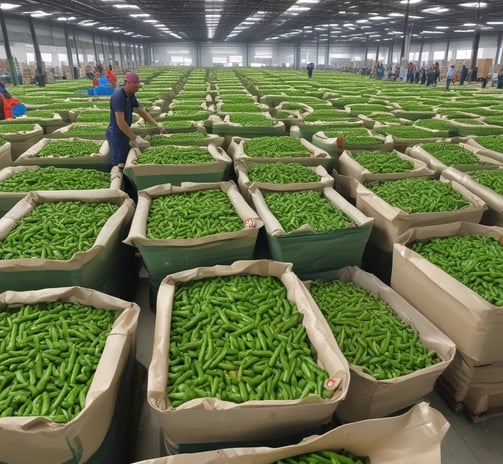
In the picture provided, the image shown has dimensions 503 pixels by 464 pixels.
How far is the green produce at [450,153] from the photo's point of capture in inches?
223

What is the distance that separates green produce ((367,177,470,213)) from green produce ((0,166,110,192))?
11.4 ft

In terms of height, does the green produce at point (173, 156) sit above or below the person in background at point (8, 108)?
below

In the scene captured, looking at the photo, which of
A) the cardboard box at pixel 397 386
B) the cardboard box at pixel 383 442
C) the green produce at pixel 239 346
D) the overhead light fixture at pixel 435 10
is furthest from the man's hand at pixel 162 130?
the overhead light fixture at pixel 435 10

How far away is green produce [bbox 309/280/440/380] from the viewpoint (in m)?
2.65

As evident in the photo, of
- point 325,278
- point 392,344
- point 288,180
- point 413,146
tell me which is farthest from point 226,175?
point 392,344

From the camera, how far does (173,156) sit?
547 centimetres

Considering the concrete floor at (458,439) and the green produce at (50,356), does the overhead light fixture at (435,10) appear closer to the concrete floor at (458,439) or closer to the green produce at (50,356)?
the concrete floor at (458,439)

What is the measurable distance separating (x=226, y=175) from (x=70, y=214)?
2604 millimetres

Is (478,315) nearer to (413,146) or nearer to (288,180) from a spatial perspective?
(288,180)

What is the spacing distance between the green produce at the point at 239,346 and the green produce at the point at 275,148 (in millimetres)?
3077

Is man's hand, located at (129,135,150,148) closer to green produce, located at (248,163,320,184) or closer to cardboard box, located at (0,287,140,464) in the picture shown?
green produce, located at (248,163,320,184)

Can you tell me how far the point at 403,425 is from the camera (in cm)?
212

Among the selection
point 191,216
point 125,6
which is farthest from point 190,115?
point 125,6

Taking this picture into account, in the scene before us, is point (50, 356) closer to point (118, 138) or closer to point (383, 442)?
point (383, 442)
